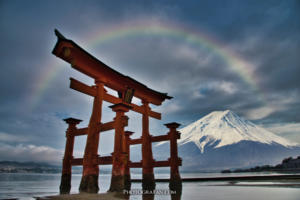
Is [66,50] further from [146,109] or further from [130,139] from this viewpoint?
[130,139]

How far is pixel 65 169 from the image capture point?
13.5m

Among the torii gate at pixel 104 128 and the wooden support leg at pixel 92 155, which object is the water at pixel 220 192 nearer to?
the torii gate at pixel 104 128

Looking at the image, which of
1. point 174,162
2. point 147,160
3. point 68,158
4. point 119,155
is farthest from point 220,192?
point 68,158

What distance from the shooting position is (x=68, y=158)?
44.8ft

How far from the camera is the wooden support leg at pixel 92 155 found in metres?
10.9

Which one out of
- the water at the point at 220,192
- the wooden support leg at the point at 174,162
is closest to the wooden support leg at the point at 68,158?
the water at the point at 220,192

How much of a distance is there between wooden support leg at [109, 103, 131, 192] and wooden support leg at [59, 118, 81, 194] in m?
3.80

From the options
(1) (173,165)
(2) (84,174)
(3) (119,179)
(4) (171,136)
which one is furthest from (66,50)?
(1) (173,165)

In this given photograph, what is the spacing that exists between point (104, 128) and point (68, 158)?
375cm

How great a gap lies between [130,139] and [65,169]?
20.0 ft

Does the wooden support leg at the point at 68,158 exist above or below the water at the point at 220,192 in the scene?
above

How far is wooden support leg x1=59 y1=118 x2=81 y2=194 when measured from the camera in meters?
13.5

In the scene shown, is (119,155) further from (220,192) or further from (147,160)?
(220,192)

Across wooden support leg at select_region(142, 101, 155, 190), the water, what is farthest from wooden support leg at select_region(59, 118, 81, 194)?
wooden support leg at select_region(142, 101, 155, 190)
